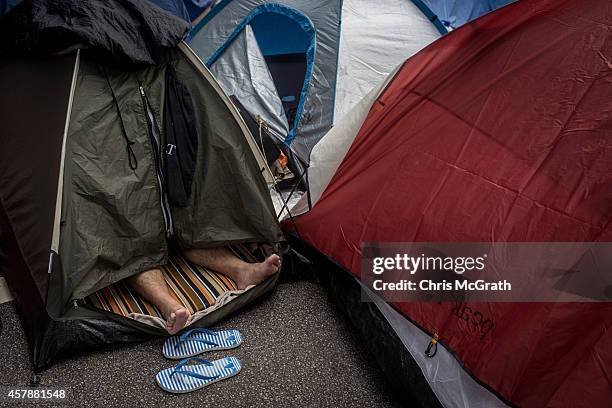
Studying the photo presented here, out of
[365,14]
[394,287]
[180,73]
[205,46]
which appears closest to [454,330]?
[394,287]

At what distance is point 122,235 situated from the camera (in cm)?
178

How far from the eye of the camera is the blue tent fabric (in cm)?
289

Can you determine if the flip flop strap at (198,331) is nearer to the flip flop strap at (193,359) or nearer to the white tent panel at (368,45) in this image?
the flip flop strap at (193,359)

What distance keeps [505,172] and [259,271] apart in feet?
2.87

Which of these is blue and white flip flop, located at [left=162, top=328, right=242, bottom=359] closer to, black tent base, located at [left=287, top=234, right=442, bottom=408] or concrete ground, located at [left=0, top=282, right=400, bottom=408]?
concrete ground, located at [left=0, top=282, right=400, bottom=408]

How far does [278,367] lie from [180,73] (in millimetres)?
1060

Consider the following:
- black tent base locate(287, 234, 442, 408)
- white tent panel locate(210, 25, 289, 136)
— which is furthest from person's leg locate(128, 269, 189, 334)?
white tent panel locate(210, 25, 289, 136)

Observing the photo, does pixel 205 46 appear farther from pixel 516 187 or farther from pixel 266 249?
pixel 516 187

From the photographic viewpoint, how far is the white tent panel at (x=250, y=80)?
2.72 m

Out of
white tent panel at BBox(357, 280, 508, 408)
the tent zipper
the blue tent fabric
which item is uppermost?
the blue tent fabric

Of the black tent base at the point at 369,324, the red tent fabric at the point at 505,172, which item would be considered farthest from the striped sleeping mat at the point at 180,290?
the red tent fabric at the point at 505,172

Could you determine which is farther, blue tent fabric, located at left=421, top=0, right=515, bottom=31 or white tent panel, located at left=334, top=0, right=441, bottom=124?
blue tent fabric, located at left=421, top=0, right=515, bottom=31

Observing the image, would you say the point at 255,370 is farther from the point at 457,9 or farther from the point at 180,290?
the point at 457,9

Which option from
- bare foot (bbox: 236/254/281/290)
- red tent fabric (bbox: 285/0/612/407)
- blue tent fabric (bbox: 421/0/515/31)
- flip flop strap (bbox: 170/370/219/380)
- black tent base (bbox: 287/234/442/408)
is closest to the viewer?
red tent fabric (bbox: 285/0/612/407)
